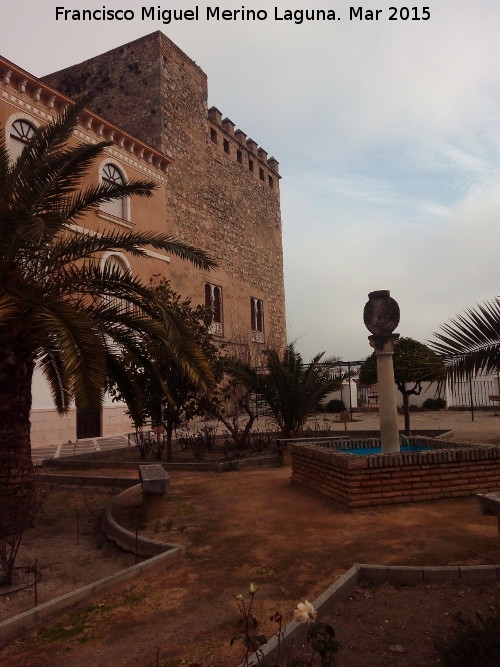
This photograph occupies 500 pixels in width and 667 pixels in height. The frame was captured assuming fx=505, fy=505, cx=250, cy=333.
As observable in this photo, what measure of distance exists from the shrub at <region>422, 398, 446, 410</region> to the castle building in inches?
350

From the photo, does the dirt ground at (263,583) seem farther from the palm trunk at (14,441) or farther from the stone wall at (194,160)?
the stone wall at (194,160)

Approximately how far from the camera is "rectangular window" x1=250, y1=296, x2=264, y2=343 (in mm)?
29725

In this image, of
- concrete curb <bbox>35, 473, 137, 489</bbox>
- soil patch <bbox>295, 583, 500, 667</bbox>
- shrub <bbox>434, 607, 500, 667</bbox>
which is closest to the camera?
shrub <bbox>434, 607, 500, 667</bbox>

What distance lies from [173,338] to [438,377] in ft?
11.9

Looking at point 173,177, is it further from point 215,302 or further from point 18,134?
point 18,134

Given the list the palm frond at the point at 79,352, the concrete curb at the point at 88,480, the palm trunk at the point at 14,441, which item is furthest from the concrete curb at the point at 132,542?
the concrete curb at the point at 88,480

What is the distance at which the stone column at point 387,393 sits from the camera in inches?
280

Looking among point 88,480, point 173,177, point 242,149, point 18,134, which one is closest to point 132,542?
point 88,480

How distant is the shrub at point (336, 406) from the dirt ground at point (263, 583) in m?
19.5

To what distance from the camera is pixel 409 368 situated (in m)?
13.3

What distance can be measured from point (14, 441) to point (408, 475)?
15.3 ft

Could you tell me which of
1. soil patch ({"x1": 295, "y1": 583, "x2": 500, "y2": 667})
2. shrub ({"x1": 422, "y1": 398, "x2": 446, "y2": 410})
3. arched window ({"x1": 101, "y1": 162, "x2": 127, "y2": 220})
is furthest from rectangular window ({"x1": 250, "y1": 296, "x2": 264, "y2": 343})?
soil patch ({"x1": 295, "y1": 583, "x2": 500, "y2": 667})

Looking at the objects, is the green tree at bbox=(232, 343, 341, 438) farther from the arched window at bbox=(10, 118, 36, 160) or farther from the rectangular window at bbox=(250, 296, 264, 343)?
the rectangular window at bbox=(250, 296, 264, 343)

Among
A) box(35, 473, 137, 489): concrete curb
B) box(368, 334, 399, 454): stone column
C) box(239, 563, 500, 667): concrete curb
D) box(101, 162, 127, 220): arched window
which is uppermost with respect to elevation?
box(101, 162, 127, 220): arched window
